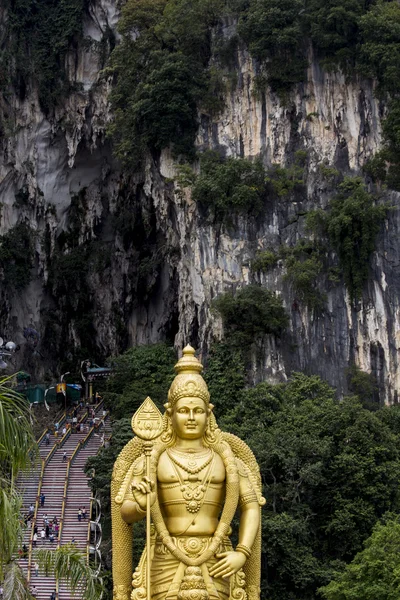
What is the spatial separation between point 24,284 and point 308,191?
8.33 metres

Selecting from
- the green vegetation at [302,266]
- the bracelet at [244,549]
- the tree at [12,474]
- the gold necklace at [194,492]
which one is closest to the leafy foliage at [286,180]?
the green vegetation at [302,266]

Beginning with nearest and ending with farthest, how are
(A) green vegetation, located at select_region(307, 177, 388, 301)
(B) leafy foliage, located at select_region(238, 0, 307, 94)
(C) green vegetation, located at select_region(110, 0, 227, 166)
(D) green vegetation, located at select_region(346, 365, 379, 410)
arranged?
1. (D) green vegetation, located at select_region(346, 365, 379, 410)
2. (A) green vegetation, located at select_region(307, 177, 388, 301)
3. (B) leafy foliage, located at select_region(238, 0, 307, 94)
4. (C) green vegetation, located at select_region(110, 0, 227, 166)

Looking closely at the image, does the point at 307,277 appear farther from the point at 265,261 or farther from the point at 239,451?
the point at 239,451

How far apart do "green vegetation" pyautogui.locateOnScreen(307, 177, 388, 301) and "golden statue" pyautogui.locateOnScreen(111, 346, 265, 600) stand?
52.7ft

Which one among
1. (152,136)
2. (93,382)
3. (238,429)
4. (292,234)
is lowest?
(238,429)

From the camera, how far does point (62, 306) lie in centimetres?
3441

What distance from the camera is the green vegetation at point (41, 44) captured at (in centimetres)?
3309

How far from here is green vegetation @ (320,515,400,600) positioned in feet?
54.7

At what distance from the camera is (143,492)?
10.1 m

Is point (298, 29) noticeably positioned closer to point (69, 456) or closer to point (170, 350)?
point (170, 350)

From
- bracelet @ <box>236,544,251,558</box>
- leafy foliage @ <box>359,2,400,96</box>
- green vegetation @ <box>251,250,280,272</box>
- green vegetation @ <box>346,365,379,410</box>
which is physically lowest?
bracelet @ <box>236,544,251,558</box>

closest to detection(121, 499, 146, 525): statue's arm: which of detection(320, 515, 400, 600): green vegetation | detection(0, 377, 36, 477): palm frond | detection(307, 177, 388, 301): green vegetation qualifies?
detection(0, 377, 36, 477): palm frond

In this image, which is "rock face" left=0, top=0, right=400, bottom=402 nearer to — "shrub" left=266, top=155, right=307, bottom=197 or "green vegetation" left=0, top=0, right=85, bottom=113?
"shrub" left=266, top=155, right=307, bottom=197

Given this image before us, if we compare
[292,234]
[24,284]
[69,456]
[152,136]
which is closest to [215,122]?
[152,136]
